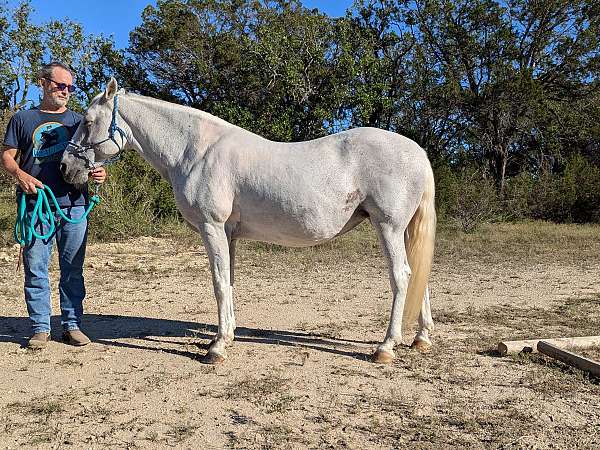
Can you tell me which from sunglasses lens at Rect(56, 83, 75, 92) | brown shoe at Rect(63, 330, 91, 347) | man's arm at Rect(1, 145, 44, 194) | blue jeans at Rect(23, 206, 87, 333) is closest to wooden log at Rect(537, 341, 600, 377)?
brown shoe at Rect(63, 330, 91, 347)

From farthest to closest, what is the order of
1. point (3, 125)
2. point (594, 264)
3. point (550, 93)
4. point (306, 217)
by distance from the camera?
point (550, 93) → point (3, 125) → point (594, 264) → point (306, 217)

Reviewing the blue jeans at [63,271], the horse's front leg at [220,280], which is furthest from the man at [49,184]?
the horse's front leg at [220,280]

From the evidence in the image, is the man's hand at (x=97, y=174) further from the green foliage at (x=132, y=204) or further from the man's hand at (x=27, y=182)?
the green foliage at (x=132, y=204)

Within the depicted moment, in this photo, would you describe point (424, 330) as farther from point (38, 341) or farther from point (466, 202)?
point (466, 202)

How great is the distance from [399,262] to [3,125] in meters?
12.2

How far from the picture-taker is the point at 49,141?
4.65 m

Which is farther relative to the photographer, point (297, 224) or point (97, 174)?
point (97, 174)

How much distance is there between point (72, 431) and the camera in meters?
3.01

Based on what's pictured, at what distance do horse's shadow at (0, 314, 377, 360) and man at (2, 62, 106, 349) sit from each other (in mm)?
352

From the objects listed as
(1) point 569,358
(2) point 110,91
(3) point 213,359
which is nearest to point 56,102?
(2) point 110,91

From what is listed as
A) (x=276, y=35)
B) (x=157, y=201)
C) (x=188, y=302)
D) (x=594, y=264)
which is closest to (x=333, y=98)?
(x=276, y=35)

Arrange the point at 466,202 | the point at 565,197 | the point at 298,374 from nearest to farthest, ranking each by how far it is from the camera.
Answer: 1. the point at 298,374
2. the point at 466,202
3. the point at 565,197

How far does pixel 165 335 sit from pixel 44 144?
2.07 meters

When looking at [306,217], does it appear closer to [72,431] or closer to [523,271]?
[72,431]
